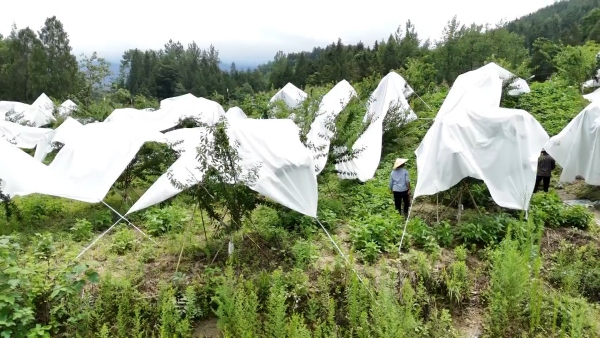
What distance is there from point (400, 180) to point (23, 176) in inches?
255

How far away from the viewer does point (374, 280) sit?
505 centimetres

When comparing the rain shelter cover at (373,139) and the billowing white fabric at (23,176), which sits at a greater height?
the rain shelter cover at (373,139)

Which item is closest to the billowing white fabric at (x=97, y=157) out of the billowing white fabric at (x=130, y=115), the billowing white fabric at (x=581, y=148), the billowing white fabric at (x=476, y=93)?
the billowing white fabric at (x=130, y=115)

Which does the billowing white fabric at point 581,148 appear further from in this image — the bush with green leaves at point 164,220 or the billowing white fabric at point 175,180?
the bush with green leaves at point 164,220

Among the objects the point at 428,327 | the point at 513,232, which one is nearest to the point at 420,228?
the point at 513,232

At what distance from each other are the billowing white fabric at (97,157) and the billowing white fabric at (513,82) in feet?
39.6

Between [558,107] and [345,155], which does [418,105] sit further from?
[345,155]

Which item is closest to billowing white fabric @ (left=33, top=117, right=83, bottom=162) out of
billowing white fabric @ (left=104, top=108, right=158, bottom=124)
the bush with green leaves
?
billowing white fabric @ (left=104, top=108, right=158, bottom=124)

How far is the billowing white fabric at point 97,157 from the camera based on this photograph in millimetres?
6750

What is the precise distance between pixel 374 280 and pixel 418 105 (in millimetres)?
12157

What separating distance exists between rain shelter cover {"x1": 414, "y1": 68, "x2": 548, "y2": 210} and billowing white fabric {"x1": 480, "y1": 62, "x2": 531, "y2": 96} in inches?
346

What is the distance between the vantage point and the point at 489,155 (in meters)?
6.55

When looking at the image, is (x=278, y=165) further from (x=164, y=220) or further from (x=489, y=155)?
(x=489, y=155)

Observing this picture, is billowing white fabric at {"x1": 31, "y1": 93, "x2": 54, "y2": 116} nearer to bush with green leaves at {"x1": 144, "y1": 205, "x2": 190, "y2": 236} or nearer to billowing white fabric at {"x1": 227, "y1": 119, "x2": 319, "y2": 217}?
bush with green leaves at {"x1": 144, "y1": 205, "x2": 190, "y2": 236}
